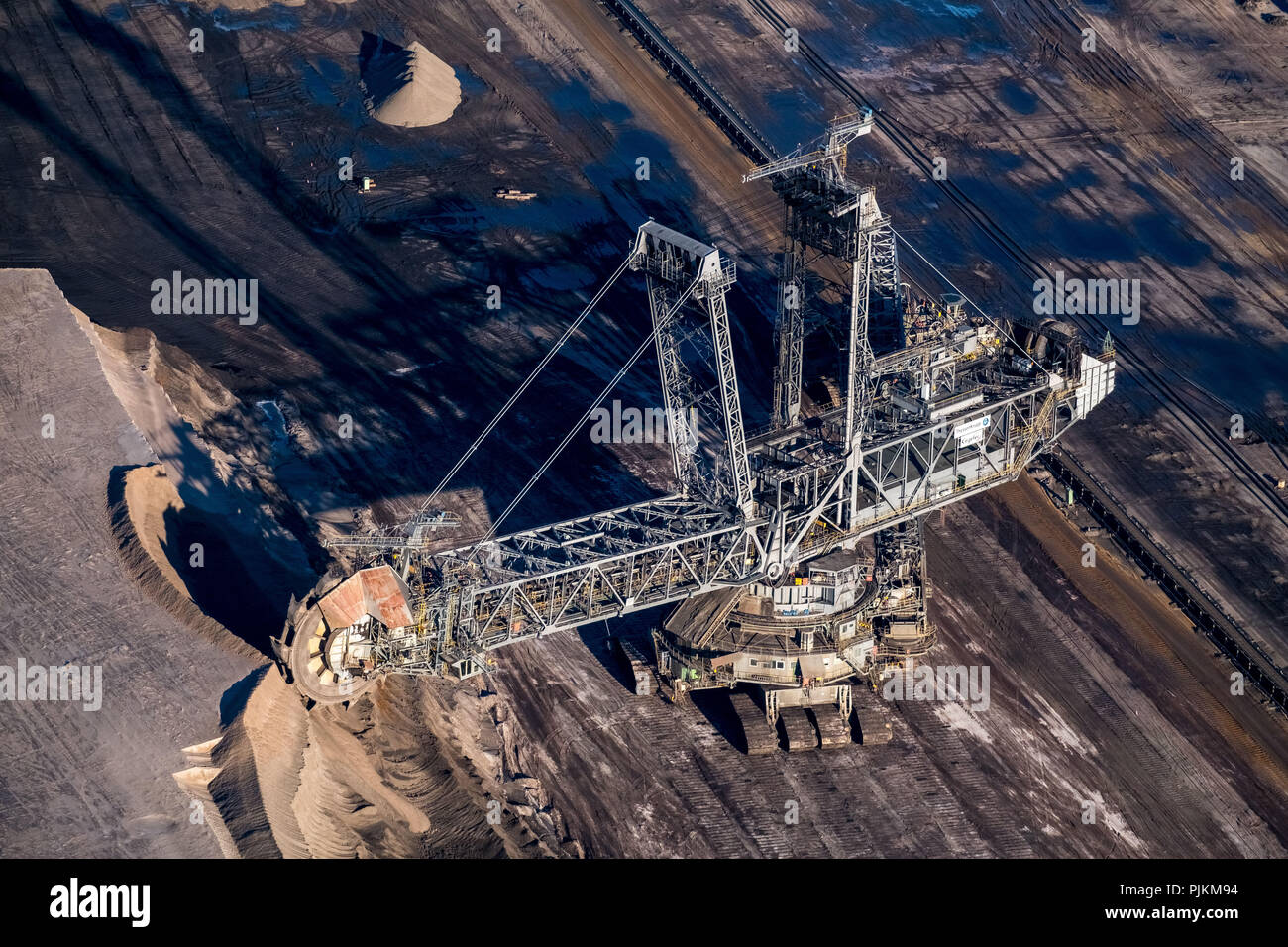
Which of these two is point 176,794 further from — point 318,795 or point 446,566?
point 446,566

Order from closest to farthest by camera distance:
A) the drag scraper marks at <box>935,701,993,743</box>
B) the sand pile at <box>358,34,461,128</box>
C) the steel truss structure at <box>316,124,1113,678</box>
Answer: the steel truss structure at <box>316,124,1113,678</box> < the drag scraper marks at <box>935,701,993,743</box> < the sand pile at <box>358,34,461,128</box>

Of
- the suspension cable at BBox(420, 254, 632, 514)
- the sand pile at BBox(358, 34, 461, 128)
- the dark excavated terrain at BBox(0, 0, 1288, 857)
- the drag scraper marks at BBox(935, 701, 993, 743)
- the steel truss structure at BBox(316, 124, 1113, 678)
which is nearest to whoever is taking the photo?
the steel truss structure at BBox(316, 124, 1113, 678)

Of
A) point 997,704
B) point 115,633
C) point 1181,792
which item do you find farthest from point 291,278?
point 1181,792

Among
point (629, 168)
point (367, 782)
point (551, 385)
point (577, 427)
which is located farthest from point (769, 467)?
point (629, 168)

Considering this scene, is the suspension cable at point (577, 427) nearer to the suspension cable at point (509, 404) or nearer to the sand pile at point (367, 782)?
the suspension cable at point (509, 404)

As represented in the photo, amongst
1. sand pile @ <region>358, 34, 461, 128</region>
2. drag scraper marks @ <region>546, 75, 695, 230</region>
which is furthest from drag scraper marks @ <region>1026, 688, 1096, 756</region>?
sand pile @ <region>358, 34, 461, 128</region>

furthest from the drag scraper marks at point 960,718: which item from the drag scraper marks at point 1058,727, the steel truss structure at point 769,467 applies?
the steel truss structure at point 769,467

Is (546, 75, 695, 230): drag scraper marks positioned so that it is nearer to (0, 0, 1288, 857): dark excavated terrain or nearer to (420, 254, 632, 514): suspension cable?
(0, 0, 1288, 857): dark excavated terrain

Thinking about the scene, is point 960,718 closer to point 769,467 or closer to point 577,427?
point 769,467
